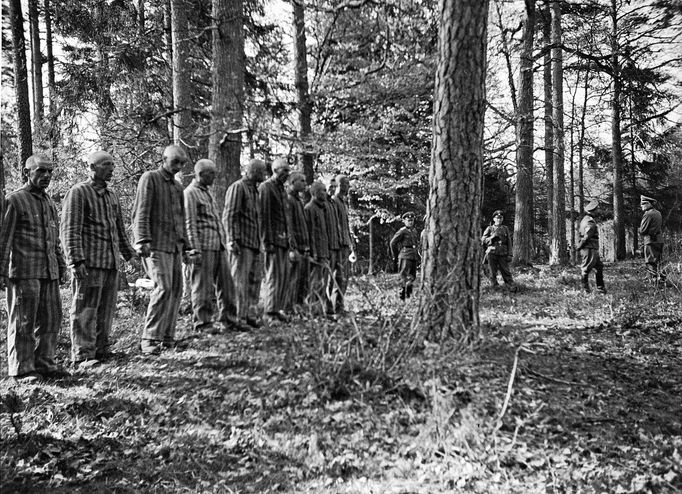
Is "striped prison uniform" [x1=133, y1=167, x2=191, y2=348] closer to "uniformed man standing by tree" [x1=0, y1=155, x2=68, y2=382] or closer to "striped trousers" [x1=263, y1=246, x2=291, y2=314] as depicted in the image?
"uniformed man standing by tree" [x1=0, y1=155, x2=68, y2=382]

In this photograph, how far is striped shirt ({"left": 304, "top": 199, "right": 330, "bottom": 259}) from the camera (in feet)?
25.7

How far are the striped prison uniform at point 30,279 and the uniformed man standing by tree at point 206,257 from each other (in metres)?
1.57

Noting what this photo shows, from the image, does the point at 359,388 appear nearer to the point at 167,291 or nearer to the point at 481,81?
the point at 167,291

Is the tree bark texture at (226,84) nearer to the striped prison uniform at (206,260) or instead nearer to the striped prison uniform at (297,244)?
the striped prison uniform at (297,244)

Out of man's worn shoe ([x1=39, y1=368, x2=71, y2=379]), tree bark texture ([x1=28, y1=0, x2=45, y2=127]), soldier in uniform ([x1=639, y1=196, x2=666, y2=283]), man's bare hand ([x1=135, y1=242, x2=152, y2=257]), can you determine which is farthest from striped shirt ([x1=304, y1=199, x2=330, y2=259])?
tree bark texture ([x1=28, y1=0, x2=45, y2=127])

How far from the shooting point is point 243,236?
668cm

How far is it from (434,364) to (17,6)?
15.0 m

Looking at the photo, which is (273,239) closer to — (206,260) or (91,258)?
(206,260)

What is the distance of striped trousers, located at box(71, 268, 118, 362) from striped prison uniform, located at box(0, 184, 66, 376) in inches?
8.6

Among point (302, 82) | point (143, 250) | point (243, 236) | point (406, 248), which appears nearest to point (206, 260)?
point (243, 236)

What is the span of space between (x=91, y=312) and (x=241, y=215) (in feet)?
7.14

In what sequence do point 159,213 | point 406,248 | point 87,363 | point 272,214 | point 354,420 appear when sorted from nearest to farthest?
point 354,420
point 87,363
point 159,213
point 272,214
point 406,248

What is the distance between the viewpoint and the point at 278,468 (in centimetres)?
343

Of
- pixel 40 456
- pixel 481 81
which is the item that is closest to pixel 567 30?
pixel 481 81
